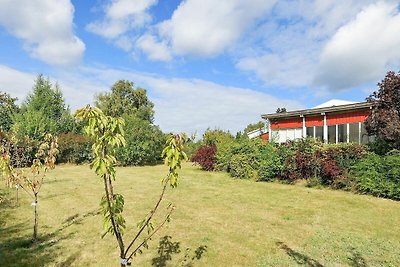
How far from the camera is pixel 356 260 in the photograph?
6316 mm

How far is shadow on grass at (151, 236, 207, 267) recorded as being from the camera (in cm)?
618

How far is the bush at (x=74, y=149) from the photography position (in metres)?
26.5

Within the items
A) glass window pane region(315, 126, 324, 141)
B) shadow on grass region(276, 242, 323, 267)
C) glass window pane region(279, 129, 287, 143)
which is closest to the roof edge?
glass window pane region(315, 126, 324, 141)

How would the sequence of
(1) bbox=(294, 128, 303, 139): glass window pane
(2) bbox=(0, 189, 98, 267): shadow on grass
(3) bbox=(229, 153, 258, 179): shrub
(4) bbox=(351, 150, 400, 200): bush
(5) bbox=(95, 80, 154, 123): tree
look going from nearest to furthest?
(2) bbox=(0, 189, 98, 267): shadow on grass < (4) bbox=(351, 150, 400, 200): bush < (3) bbox=(229, 153, 258, 179): shrub < (1) bbox=(294, 128, 303, 139): glass window pane < (5) bbox=(95, 80, 154, 123): tree

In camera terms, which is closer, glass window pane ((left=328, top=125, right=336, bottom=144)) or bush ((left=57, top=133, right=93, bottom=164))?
glass window pane ((left=328, top=125, right=336, bottom=144))

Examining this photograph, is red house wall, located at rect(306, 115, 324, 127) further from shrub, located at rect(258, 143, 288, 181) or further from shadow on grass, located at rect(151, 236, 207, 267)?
shadow on grass, located at rect(151, 236, 207, 267)

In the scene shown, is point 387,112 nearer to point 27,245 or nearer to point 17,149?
point 27,245

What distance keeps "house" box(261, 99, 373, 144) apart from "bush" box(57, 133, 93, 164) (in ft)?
49.1

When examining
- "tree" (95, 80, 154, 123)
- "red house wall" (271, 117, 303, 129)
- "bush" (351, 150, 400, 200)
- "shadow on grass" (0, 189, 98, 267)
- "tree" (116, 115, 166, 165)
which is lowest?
"shadow on grass" (0, 189, 98, 267)

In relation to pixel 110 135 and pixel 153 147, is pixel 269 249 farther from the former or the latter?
pixel 153 147

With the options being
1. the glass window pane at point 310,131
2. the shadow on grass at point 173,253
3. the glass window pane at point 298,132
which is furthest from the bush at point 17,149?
the glass window pane at point 310,131

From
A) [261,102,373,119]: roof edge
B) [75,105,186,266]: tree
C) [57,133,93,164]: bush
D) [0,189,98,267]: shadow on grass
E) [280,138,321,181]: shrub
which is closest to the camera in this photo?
[75,105,186,266]: tree

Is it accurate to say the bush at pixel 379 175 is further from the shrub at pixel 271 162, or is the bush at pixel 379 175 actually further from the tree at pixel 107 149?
the tree at pixel 107 149

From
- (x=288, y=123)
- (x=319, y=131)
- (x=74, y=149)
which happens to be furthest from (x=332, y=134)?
(x=74, y=149)
